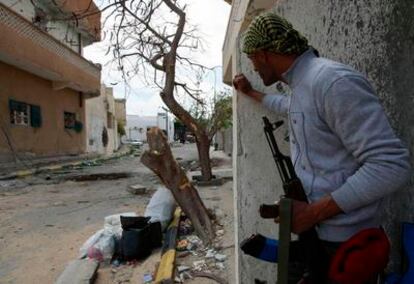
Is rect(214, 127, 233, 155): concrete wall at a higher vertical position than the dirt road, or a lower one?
higher

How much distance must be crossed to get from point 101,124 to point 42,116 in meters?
9.97

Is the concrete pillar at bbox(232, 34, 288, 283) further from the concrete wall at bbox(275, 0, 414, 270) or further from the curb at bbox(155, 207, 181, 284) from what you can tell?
the curb at bbox(155, 207, 181, 284)

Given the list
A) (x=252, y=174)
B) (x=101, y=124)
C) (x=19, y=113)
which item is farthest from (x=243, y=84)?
(x=101, y=124)

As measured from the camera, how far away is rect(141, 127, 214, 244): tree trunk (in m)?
5.43

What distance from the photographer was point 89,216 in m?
7.31

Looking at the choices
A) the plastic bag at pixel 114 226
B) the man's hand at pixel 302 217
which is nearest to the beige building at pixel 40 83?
the plastic bag at pixel 114 226

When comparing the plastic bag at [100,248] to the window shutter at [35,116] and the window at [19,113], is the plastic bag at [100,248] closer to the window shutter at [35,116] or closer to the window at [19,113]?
the window at [19,113]

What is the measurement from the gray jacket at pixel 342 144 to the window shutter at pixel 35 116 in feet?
54.5

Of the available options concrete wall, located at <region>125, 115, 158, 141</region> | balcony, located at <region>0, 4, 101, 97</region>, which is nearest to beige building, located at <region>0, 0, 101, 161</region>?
balcony, located at <region>0, 4, 101, 97</region>

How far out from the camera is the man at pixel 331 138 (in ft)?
4.07

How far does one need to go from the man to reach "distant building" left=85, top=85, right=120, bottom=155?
76.5ft

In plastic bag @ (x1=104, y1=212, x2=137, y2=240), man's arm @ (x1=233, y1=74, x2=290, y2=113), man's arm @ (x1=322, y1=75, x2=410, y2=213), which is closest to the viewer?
man's arm @ (x1=322, y1=75, x2=410, y2=213)

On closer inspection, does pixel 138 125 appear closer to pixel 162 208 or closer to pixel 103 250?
pixel 162 208

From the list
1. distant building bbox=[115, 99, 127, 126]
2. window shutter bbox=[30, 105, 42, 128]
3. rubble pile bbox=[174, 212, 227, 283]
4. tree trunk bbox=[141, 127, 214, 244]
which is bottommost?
rubble pile bbox=[174, 212, 227, 283]
